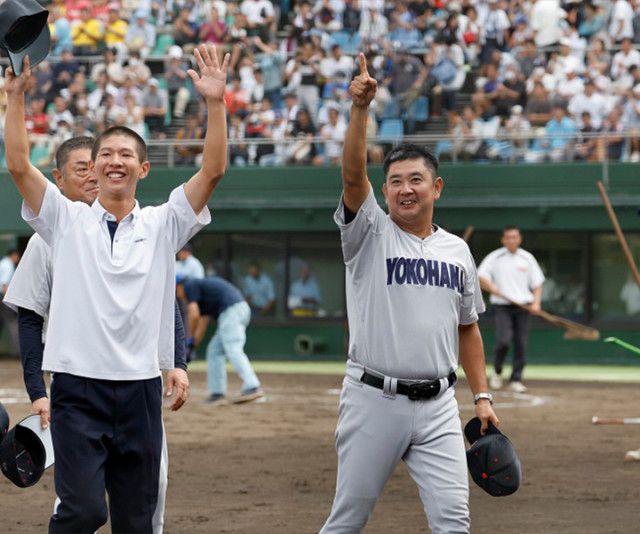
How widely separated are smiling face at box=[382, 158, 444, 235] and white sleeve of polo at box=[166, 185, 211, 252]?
943 mm

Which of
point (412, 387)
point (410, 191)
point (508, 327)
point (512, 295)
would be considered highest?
point (410, 191)

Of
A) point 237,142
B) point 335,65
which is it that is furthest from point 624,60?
point 237,142

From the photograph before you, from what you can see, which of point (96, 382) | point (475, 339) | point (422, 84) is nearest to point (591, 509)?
point (475, 339)

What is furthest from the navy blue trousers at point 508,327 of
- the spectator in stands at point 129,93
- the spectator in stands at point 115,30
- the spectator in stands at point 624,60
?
the spectator in stands at point 115,30

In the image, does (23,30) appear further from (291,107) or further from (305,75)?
(305,75)

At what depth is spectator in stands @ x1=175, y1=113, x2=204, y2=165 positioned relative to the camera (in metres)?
25.0

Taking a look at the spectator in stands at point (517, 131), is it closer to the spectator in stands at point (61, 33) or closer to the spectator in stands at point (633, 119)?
the spectator in stands at point (633, 119)

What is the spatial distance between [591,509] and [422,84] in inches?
625

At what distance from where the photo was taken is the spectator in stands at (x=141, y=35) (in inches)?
1069

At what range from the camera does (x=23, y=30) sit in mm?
5543

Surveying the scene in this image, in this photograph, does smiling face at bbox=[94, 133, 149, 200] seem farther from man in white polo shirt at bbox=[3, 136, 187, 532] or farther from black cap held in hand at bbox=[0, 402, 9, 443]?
black cap held in hand at bbox=[0, 402, 9, 443]

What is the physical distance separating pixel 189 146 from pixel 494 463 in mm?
19052

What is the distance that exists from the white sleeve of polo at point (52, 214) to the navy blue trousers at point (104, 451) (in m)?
0.58

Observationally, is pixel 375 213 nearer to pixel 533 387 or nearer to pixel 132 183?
pixel 132 183
